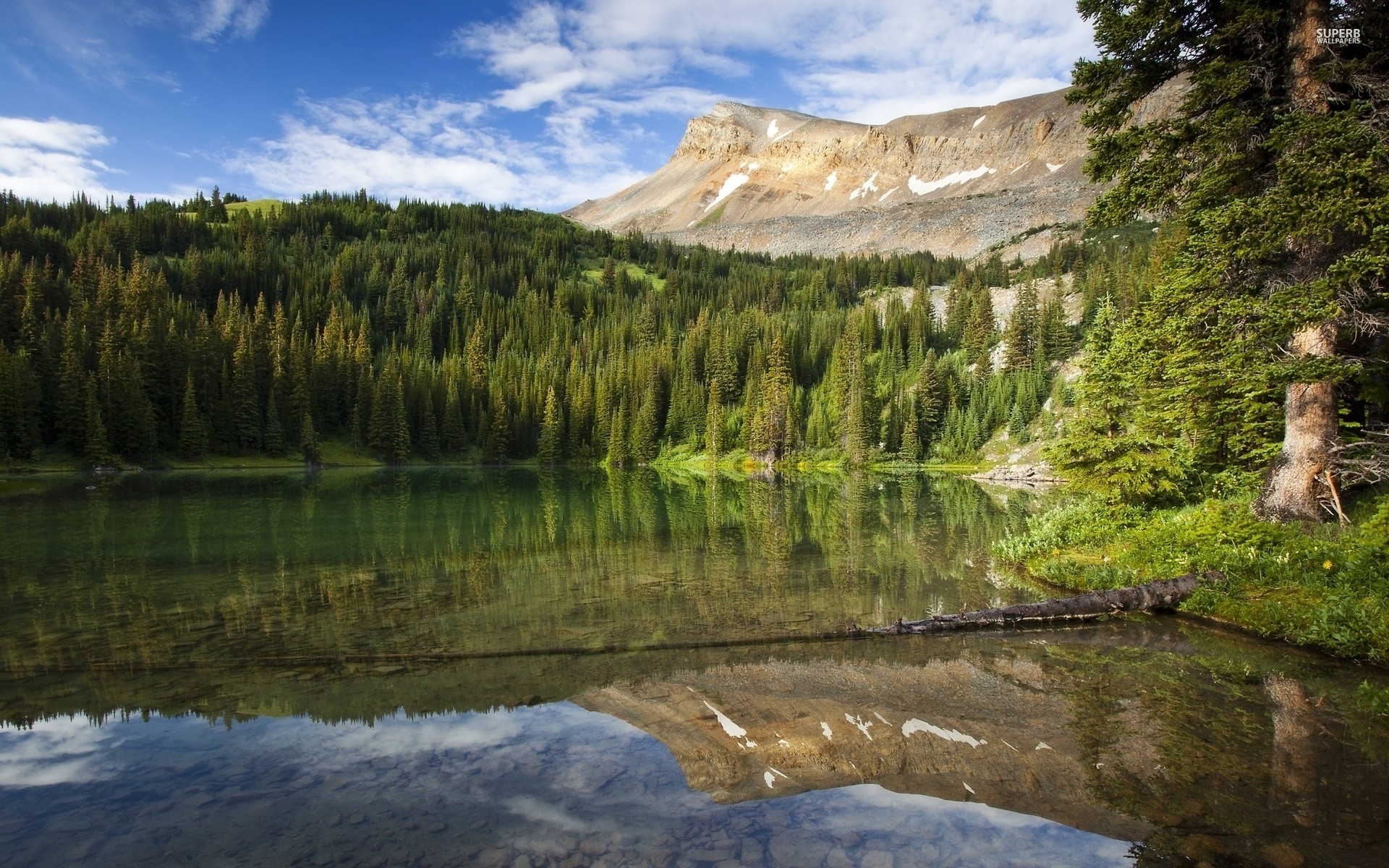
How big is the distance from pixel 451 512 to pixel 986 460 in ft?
265

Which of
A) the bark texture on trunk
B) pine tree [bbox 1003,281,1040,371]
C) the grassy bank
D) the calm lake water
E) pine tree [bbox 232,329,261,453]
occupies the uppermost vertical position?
pine tree [bbox 1003,281,1040,371]

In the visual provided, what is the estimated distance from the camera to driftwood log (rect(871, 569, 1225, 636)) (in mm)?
14734

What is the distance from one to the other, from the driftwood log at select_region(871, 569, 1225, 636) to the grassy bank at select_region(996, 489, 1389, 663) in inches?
15.5

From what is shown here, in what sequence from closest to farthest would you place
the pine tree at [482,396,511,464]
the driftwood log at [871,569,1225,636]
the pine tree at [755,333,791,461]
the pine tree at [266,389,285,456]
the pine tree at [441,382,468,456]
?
the driftwood log at [871,569,1225,636]
the pine tree at [266,389,285,456]
the pine tree at [755,333,791,461]
the pine tree at [482,396,511,464]
the pine tree at [441,382,468,456]

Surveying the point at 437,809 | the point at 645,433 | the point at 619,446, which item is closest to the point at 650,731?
the point at 437,809

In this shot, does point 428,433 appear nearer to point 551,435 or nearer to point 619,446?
point 551,435

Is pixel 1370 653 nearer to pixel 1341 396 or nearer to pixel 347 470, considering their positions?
pixel 1341 396

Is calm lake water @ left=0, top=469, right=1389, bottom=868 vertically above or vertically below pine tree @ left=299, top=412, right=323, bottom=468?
below

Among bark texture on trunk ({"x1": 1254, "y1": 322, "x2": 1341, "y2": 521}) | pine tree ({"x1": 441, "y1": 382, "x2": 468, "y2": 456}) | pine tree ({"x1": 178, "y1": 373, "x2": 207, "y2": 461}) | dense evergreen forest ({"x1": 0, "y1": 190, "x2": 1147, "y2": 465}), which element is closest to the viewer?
bark texture on trunk ({"x1": 1254, "y1": 322, "x2": 1341, "y2": 521})

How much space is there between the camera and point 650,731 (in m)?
9.83

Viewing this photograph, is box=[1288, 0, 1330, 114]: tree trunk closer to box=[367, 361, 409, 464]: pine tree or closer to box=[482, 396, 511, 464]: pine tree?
box=[367, 361, 409, 464]: pine tree

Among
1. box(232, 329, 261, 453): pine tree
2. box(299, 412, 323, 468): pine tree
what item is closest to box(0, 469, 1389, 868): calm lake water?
box(232, 329, 261, 453): pine tree

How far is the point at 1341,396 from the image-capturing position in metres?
17.7

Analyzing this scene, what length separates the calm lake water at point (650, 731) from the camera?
23.2 feet
